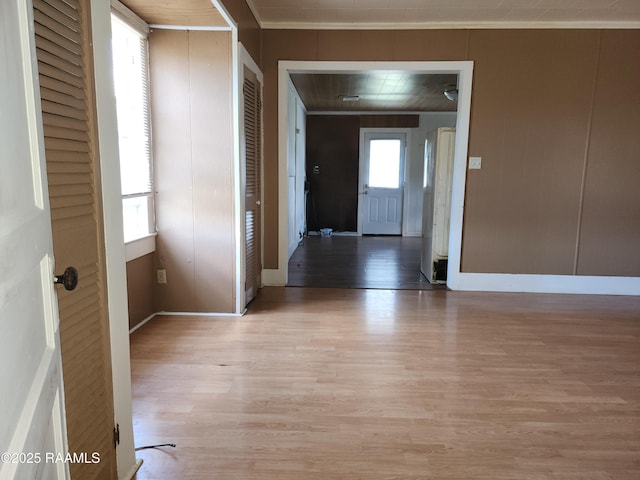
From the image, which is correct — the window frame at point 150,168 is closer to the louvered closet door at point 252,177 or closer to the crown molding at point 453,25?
the louvered closet door at point 252,177

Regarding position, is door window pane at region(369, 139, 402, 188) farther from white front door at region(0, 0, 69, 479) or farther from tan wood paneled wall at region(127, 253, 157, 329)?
white front door at region(0, 0, 69, 479)

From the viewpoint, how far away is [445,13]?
384 centimetres

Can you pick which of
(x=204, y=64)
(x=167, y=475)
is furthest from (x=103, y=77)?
(x=204, y=64)

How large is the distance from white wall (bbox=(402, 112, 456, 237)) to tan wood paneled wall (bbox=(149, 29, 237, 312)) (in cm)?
566

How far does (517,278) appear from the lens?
14.4ft

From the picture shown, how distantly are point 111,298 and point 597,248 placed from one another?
449 cm

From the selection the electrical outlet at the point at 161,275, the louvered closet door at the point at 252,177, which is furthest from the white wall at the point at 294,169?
the electrical outlet at the point at 161,275

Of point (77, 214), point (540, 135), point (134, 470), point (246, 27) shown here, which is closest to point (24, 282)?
point (77, 214)

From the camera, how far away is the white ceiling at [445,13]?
11.8ft

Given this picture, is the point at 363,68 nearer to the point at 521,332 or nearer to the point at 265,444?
the point at 521,332

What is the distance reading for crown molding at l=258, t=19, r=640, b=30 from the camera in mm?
3982

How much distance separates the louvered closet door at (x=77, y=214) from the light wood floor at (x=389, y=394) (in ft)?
1.55

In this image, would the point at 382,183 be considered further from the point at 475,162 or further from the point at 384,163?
the point at 475,162

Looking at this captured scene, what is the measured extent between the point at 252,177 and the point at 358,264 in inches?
90.2
